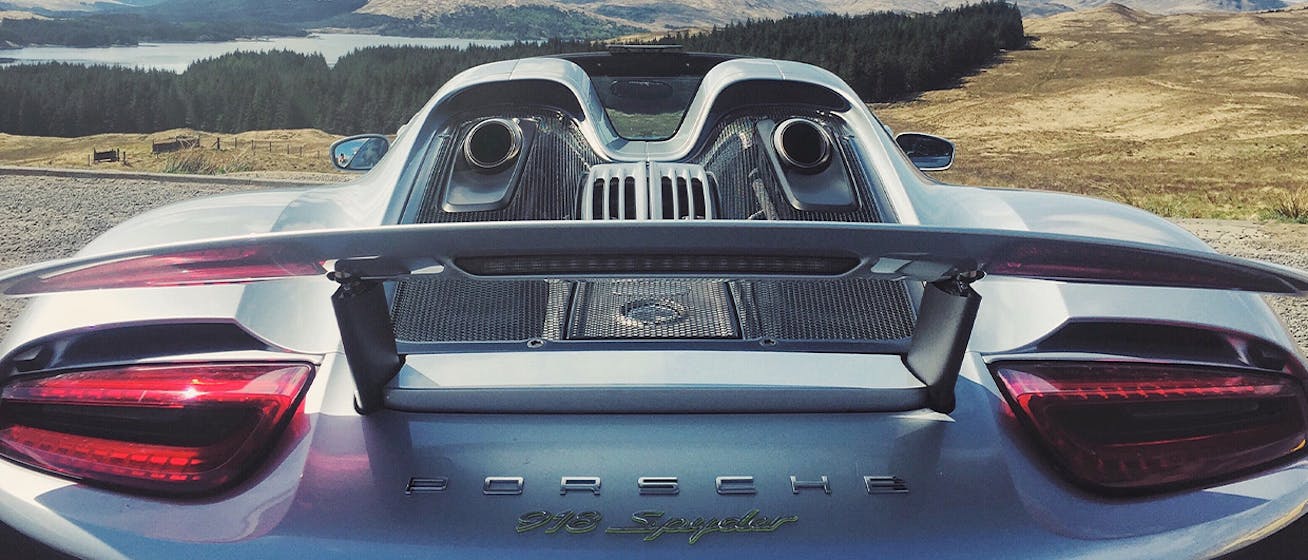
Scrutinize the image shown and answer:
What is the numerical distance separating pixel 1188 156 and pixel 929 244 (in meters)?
23.2

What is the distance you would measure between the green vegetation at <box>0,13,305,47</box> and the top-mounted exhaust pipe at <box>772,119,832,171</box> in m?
28.3

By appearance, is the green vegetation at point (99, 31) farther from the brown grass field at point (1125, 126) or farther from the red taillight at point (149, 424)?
the red taillight at point (149, 424)

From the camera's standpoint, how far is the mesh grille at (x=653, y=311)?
1.23m

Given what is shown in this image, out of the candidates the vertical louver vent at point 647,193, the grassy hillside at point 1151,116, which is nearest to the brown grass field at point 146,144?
the grassy hillside at point 1151,116

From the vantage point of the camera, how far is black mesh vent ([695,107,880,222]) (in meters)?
1.91

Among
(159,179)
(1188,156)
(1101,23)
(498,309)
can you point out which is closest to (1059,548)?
(498,309)

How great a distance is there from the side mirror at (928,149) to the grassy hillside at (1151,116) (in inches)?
274

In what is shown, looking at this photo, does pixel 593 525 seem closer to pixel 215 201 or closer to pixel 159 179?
pixel 215 201

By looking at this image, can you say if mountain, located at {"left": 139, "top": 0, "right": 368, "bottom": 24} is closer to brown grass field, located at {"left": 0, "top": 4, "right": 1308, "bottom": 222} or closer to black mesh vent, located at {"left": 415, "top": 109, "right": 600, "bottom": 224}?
brown grass field, located at {"left": 0, "top": 4, "right": 1308, "bottom": 222}

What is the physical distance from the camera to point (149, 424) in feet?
3.21

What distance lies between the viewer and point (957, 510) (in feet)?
2.83

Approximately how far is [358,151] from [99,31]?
29.2 metres

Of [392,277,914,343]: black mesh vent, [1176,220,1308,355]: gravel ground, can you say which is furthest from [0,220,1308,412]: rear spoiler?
[1176,220,1308,355]: gravel ground

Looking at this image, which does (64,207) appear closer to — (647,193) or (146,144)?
(647,193)
